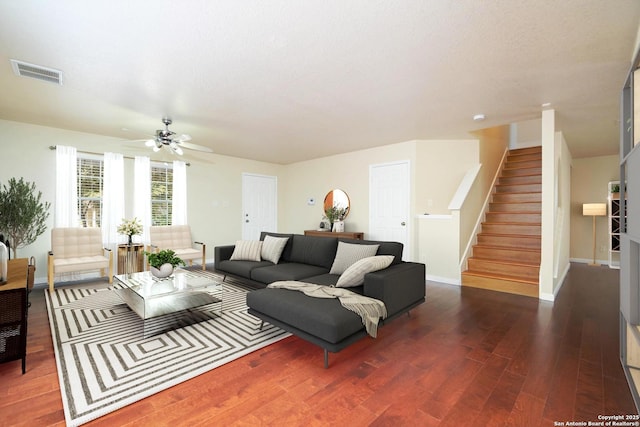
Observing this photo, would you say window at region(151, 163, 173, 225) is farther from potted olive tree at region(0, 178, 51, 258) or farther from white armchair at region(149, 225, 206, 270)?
potted olive tree at region(0, 178, 51, 258)

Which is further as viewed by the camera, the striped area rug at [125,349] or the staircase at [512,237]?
the staircase at [512,237]

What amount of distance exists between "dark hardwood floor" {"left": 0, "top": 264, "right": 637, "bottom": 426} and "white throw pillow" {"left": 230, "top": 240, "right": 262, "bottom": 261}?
2.03 m

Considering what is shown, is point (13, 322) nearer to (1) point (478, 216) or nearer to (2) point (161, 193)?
(2) point (161, 193)

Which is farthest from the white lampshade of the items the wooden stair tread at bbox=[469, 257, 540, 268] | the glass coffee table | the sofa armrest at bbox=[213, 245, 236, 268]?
the glass coffee table

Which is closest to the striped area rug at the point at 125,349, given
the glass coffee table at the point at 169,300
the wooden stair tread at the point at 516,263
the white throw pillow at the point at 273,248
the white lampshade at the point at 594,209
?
the glass coffee table at the point at 169,300

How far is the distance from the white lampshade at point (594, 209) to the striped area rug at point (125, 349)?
741 centimetres

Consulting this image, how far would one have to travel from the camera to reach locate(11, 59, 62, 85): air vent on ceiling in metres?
2.58

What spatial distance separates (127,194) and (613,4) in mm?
6591

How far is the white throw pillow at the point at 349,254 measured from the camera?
339 centimetres

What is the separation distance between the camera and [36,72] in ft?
8.93

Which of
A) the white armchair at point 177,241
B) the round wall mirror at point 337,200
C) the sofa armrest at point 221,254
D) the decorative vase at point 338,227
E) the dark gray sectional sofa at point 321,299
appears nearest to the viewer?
the dark gray sectional sofa at point 321,299

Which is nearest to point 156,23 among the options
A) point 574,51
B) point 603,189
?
point 574,51

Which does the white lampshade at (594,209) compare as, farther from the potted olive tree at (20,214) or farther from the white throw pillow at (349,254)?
the potted olive tree at (20,214)

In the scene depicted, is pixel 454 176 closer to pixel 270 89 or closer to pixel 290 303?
pixel 270 89
